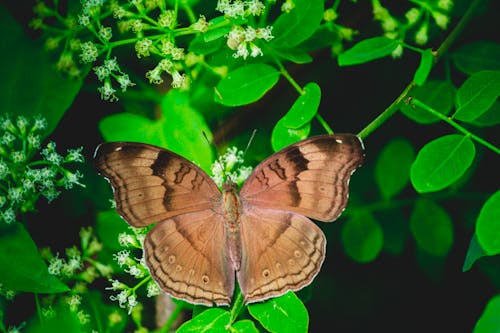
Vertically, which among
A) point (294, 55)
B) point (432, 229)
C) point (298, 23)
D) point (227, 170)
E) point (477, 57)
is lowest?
point (432, 229)

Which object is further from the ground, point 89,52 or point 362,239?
point 89,52

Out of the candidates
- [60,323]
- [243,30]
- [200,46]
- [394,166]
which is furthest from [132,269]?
[394,166]

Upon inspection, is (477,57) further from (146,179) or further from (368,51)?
(146,179)

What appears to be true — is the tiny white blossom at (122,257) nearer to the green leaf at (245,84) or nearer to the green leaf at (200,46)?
the green leaf at (245,84)

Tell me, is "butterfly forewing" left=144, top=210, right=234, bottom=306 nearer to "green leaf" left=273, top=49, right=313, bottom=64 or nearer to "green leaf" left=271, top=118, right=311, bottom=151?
"green leaf" left=271, top=118, right=311, bottom=151

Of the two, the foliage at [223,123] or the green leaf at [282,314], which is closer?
the green leaf at [282,314]

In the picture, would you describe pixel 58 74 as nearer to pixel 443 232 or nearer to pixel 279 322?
pixel 279 322

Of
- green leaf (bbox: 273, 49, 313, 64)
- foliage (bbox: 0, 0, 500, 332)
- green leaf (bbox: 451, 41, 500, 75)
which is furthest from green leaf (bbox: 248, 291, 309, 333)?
green leaf (bbox: 451, 41, 500, 75)

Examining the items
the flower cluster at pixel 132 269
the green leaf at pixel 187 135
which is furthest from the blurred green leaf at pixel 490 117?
the flower cluster at pixel 132 269
